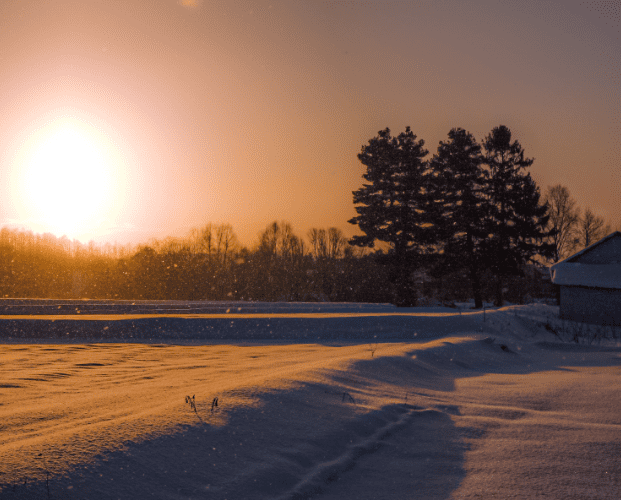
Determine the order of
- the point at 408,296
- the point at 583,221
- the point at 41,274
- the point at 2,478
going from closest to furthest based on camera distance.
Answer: the point at 2,478, the point at 408,296, the point at 41,274, the point at 583,221

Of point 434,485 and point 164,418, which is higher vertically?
point 164,418

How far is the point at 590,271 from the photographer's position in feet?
71.9

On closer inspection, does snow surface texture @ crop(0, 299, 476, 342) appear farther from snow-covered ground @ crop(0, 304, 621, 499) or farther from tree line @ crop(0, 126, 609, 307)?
tree line @ crop(0, 126, 609, 307)

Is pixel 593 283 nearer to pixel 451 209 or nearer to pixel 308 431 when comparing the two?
pixel 451 209

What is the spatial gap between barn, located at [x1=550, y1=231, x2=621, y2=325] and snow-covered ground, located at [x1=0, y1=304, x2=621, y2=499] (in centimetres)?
1704

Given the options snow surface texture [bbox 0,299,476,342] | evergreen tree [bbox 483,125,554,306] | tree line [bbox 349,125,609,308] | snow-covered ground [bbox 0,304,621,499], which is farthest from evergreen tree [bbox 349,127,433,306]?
snow-covered ground [bbox 0,304,621,499]

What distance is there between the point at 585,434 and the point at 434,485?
1.65 m

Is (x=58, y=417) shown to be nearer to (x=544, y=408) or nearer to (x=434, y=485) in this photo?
(x=434, y=485)

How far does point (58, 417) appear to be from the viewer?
3.34 m

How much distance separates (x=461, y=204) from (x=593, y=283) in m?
10.00

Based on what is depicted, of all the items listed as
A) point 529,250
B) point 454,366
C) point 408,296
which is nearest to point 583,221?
point 529,250

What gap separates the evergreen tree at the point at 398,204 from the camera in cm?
2634

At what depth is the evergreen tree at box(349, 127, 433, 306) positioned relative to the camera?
2634 cm

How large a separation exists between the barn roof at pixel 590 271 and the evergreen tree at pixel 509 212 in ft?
17.3
